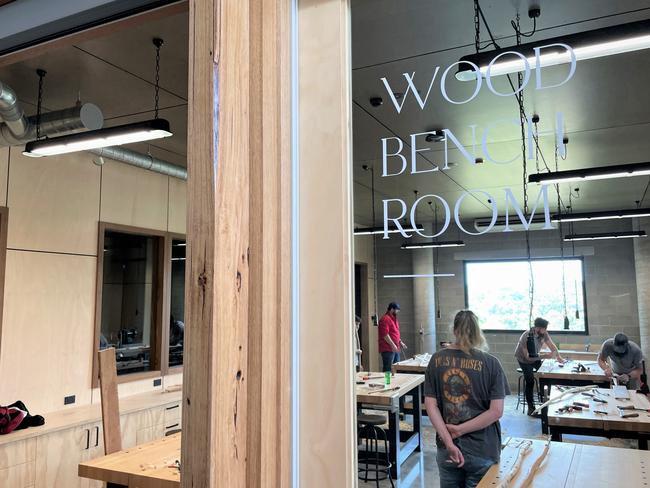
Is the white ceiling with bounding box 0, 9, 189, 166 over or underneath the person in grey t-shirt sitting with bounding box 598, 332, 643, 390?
over

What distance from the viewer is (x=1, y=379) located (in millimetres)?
4039

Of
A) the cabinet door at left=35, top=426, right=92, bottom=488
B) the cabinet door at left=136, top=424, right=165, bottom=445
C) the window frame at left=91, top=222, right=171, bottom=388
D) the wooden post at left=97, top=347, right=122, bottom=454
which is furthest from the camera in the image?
the window frame at left=91, top=222, right=171, bottom=388

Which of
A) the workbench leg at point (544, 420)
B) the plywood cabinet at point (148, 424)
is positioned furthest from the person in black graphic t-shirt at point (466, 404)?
the plywood cabinet at point (148, 424)

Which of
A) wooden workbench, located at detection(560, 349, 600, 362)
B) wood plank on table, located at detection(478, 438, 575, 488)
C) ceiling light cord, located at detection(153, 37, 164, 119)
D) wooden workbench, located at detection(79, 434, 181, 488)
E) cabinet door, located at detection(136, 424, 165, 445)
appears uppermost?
ceiling light cord, located at detection(153, 37, 164, 119)

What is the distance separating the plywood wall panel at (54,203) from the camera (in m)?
4.25

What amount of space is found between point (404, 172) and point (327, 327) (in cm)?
40

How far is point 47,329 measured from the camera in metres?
4.44

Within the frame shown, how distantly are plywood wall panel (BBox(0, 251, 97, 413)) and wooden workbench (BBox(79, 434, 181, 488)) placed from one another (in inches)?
72.7

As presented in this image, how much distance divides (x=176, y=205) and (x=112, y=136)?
106 inches

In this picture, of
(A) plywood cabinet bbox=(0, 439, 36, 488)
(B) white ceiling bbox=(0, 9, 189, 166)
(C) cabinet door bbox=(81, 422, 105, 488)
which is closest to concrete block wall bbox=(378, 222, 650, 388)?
(B) white ceiling bbox=(0, 9, 189, 166)

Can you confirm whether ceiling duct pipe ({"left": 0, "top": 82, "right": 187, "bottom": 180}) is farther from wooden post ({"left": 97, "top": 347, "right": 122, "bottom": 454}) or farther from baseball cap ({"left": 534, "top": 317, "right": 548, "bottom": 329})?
baseball cap ({"left": 534, "top": 317, "right": 548, "bottom": 329})

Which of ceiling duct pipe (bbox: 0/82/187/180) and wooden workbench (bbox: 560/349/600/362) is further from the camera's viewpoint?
ceiling duct pipe (bbox: 0/82/187/180)

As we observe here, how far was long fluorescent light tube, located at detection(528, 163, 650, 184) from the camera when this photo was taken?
111cm

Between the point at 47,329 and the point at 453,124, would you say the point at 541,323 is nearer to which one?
the point at 453,124
